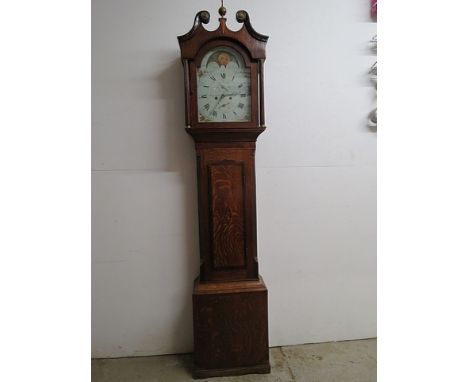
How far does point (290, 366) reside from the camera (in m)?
1.71

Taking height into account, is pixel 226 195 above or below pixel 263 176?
below

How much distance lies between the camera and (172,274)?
1823 mm

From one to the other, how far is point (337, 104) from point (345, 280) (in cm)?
112

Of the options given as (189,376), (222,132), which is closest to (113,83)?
(222,132)

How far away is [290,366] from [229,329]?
1.44 feet

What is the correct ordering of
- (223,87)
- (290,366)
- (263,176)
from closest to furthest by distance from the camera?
(223,87)
(290,366)
(263,176)

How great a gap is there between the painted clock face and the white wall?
256mm

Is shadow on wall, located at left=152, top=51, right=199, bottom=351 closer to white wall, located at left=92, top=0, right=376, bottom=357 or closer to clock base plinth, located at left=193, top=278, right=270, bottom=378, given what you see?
white wall, located at left=92, top=0, right=376, bottom=357

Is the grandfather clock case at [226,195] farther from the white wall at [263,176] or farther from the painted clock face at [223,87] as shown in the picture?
the white wall at [263,176]

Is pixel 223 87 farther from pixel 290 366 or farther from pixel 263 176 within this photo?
pixel 290 366

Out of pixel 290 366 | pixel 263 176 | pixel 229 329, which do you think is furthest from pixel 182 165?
pixel 290 366

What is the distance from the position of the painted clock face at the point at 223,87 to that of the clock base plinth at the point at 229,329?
3.00 ft

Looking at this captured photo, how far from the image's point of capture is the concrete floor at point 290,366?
→ 1.63m
